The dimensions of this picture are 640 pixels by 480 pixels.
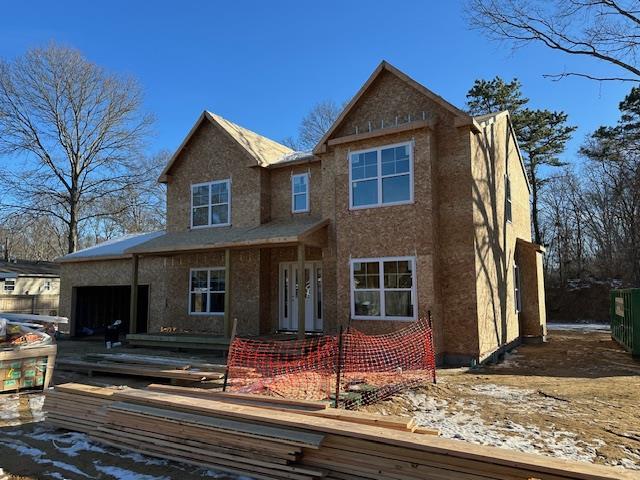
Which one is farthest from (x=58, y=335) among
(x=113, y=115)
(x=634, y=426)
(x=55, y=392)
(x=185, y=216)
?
(x=634, y=426)

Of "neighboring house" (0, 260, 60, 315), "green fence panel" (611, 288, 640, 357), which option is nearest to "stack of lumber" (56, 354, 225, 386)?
"green fence panel" (611, 288, 640, 357)

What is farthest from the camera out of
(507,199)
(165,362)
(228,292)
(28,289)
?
(28,289)

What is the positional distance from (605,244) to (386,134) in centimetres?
3065

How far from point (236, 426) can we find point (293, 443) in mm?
845

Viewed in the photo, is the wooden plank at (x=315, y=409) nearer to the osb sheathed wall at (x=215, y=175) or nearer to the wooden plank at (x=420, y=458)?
the wooden plank at (x=420, y=458)

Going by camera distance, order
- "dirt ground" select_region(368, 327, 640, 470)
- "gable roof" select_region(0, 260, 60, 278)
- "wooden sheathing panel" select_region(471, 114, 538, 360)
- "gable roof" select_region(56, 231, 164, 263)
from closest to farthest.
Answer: "dirt ground" select_region(368, 327, 640, 470)
"wooden sheathing panel" select_region(471, 114, 538, 360)
"gable roof" select_region(56, 231, 164, 263)
"gable roof" select_region(0, 260, 60, 278)

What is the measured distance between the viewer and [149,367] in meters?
11.0

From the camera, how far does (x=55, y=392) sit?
7.32 metres

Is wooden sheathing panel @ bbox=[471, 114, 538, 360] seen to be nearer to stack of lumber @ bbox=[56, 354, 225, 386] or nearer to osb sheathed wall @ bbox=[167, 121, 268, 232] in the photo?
stack of lumber @ bbox=[56, 354, 225, 386]

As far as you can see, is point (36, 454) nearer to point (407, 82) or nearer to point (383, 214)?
point (383, 214)

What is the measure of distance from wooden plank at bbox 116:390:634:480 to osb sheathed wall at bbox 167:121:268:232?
33.4 feet

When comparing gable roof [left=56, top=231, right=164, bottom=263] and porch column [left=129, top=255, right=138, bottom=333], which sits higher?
gable roof [left=56, top=231, right=164, bottom=263]

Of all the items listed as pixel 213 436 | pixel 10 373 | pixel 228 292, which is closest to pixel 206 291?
pixel 228 292

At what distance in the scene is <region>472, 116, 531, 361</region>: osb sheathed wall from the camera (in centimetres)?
1252
